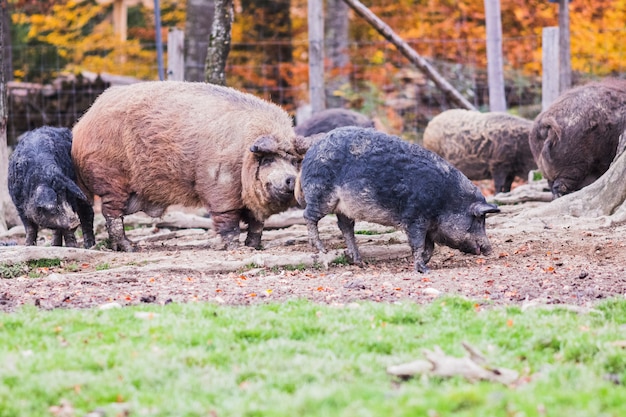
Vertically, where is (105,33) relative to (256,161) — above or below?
above

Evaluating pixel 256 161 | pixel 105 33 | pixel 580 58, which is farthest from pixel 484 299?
pixel 105 33

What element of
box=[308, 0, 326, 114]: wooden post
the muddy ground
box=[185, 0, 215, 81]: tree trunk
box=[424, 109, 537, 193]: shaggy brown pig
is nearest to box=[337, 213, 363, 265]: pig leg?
the muddy ground

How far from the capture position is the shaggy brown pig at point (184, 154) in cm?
1046

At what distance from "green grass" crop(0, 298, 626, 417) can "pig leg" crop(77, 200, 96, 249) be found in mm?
4396

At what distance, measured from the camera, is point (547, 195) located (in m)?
12.7

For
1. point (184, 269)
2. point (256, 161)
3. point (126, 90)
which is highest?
point (126, 90)

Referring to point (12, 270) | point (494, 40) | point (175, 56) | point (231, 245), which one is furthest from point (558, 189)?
point (12, 270)

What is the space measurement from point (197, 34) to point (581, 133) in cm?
900

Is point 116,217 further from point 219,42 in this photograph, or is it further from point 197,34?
point 197,34

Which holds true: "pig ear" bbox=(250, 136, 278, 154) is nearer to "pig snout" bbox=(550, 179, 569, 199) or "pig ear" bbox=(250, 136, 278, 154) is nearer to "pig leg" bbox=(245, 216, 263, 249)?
"pig leg" bbox=(245, 216, 263, 249)

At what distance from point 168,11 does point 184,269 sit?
62.5 ft

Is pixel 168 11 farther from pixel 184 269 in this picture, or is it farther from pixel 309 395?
pixel 309 395

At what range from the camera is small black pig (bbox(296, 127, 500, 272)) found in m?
8.69

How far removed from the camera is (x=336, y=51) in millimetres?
21750
